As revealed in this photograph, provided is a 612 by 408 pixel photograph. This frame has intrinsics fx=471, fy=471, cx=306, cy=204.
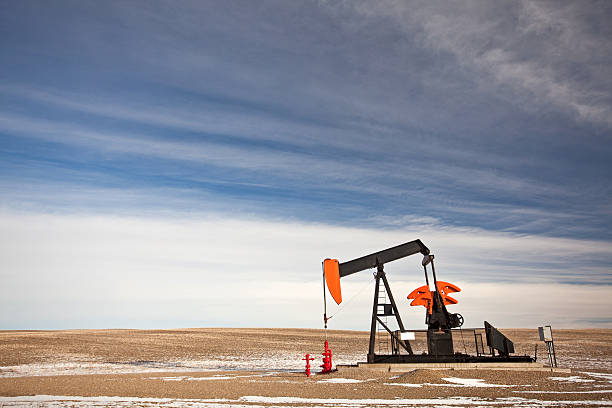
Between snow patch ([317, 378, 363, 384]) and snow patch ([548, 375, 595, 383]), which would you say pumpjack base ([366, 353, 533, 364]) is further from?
snow patch ([317, 378, 363, 384])

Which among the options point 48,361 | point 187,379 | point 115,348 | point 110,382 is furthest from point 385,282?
point 115,348

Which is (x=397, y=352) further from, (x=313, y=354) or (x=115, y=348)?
(x=115, y=348)

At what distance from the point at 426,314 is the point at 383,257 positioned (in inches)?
87.8

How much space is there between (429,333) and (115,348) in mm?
18434

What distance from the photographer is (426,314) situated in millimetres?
14969

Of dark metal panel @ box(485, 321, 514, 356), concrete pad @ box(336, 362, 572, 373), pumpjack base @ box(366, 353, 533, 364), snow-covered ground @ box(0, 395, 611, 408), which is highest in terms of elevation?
dark metal panel @ box(485, 321, 514, 356)

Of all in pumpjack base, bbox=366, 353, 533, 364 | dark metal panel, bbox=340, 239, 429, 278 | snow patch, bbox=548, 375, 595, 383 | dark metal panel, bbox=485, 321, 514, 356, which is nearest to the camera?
snow patch, bbox=548, 375, 595, 383

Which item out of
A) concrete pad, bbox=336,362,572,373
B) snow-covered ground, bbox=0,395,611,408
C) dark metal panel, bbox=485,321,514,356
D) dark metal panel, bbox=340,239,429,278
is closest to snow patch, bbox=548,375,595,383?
concrete pad, bbox=336,362,572,373

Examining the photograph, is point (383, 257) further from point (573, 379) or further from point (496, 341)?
point (573, 379)

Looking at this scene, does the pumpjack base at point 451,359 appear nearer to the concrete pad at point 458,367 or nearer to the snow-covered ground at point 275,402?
the concrete pad at point 458,367

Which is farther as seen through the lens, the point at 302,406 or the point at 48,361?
the point at 48,361

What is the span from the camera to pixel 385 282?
49.6ft

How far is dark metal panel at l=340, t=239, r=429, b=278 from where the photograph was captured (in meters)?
15.2

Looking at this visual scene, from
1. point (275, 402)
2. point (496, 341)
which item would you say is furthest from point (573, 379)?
point (275, 402)
